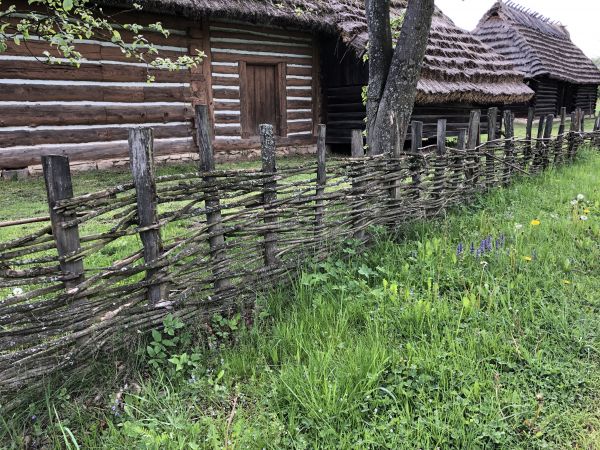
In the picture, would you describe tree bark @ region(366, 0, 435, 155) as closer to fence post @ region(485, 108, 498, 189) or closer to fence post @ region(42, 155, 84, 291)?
fence post @ region(485, 108, 498, 189)

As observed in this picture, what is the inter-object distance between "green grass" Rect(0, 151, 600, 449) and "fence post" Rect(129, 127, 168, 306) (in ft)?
1.45

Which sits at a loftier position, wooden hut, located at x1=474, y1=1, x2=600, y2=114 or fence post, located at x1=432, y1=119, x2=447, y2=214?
wooden hut, located at x1=474, y1=1, x2=600, y2=114

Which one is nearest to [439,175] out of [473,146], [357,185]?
[473,146]

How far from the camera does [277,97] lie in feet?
31.3

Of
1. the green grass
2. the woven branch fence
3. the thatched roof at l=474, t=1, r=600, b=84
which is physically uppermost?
the thatched roof at l=474, t=1, r=600, b=84

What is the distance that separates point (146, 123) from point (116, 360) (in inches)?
251

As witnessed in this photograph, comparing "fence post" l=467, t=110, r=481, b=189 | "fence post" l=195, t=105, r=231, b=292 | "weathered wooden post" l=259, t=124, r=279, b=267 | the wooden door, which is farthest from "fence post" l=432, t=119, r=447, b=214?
the wooden door

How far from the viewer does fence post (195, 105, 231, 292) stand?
7.68 ft

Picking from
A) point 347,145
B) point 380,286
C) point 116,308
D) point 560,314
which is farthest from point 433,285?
point 347,145

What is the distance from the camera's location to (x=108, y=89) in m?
7.18

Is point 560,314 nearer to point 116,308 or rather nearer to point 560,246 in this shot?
point 560,246

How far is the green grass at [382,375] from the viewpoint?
1748mm

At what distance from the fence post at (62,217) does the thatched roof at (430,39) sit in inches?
229

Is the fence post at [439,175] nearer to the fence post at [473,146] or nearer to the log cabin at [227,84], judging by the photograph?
the fence post at [473,146]
